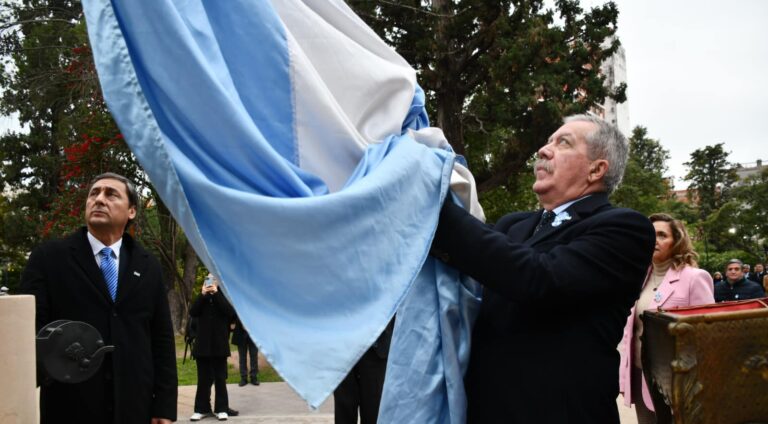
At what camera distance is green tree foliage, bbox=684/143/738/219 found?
69938 mm

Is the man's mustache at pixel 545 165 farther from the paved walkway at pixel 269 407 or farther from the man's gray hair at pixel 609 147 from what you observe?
the paved walkway at pixel 269 407

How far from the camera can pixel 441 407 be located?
2348 mm

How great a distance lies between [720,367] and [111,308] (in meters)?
2.93

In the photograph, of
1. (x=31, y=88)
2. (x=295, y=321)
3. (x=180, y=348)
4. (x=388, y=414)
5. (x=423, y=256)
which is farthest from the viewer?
(x=180, y=348)

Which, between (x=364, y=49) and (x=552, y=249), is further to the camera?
(x=364, y=49)

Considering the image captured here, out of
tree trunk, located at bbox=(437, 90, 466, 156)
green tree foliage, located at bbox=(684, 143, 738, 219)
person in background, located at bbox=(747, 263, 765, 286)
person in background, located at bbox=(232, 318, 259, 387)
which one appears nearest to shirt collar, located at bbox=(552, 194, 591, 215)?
person in background, located at bbox=(232, 318, 259, 387)

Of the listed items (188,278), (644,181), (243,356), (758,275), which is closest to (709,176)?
(644,181)

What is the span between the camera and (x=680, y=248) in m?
5.61

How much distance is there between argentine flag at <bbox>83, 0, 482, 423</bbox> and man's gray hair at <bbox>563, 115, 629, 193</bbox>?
52 cm

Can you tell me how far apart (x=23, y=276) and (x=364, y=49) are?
2.26 meters

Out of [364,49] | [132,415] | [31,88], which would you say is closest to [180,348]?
[31,88]

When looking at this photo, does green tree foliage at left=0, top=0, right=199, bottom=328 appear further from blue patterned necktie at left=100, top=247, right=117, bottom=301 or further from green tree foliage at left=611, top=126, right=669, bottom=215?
green tree foliage at left=611, top=126, right=669, bottom=215

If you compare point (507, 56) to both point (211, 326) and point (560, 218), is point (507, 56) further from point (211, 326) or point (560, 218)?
point (560, 218)

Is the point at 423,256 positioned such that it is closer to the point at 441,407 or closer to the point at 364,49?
the point at 441,407
